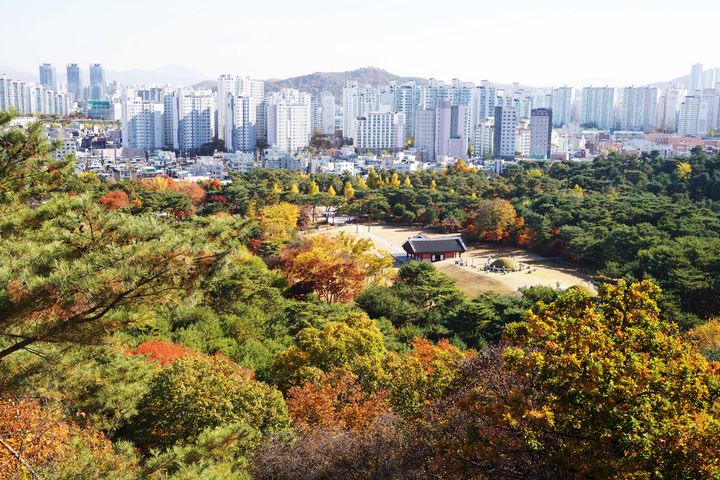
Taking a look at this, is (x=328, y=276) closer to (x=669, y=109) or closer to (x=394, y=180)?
(x=394, y=180)

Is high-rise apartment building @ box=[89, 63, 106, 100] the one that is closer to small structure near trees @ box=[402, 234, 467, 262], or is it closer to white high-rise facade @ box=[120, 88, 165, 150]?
white high-rise facade @ box=[120, 88, 165, 150]

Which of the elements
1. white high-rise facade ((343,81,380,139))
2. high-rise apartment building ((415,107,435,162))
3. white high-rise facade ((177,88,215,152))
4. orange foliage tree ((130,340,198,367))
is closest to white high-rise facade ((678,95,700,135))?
high-rise apartment building ((415,107,435,162))

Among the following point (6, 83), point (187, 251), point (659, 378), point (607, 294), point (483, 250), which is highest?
point (6, 83)

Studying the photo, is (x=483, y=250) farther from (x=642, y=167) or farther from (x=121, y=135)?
A: (x=121, y=135)

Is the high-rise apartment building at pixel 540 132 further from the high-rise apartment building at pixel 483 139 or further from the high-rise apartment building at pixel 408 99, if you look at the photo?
the high-rise apartment building at pixel 408 99

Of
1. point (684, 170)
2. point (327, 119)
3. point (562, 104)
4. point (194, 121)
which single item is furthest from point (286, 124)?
point (562, 104)

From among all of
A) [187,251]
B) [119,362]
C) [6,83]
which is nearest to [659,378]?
[187,251]
